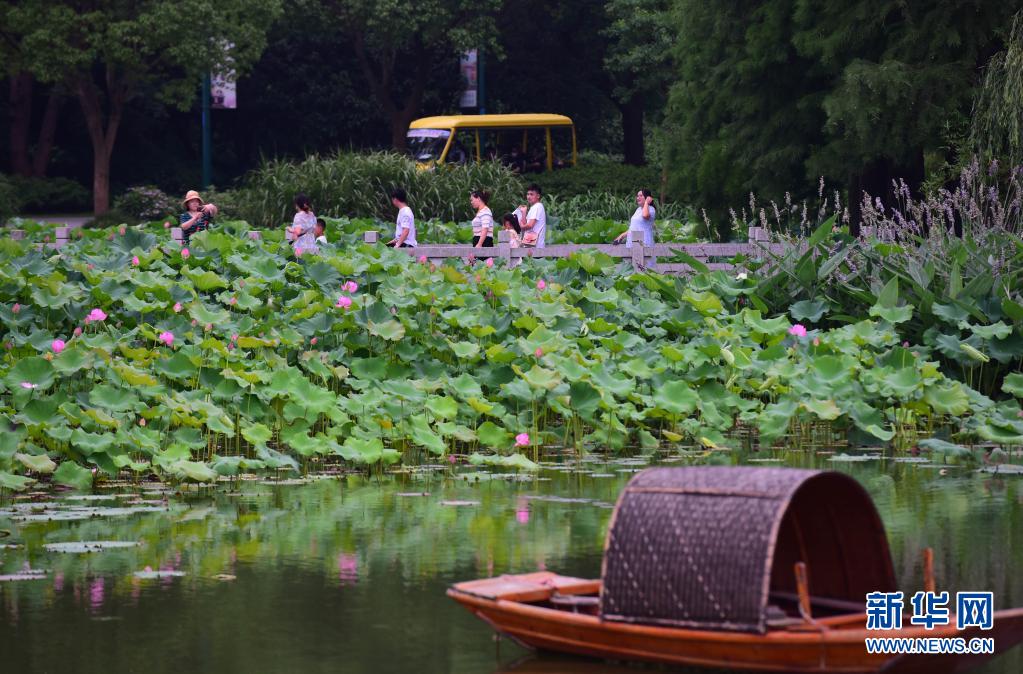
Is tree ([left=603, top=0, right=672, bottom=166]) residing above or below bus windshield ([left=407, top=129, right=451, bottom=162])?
above

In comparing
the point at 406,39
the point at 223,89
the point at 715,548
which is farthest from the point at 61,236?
the point at 406,39

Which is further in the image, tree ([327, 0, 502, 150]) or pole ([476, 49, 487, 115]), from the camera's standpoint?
pole ([476, 49, 487, 115])

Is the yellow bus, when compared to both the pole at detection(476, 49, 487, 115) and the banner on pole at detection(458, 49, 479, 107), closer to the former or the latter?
the banner on pole at detection(458, 49, 479, 107)

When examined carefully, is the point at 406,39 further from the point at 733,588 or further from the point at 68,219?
the point at 733,588

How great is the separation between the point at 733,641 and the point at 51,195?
40464 millimetres

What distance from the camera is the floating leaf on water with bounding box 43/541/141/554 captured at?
7602mm

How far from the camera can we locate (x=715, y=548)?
562cm

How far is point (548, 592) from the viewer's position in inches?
247

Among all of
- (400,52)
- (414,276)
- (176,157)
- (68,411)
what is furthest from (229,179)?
(68,411)

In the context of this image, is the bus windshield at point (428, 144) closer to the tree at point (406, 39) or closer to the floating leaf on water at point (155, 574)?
the tree at point (406, 39)

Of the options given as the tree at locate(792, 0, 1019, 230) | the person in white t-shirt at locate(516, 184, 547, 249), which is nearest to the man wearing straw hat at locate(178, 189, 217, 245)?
the person in white t-shirt at locate(516, 184, 547, 249)

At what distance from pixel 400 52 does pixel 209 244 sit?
3484cm

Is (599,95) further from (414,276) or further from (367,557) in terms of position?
(367,557)

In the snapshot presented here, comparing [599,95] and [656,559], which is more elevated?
[599,95]
